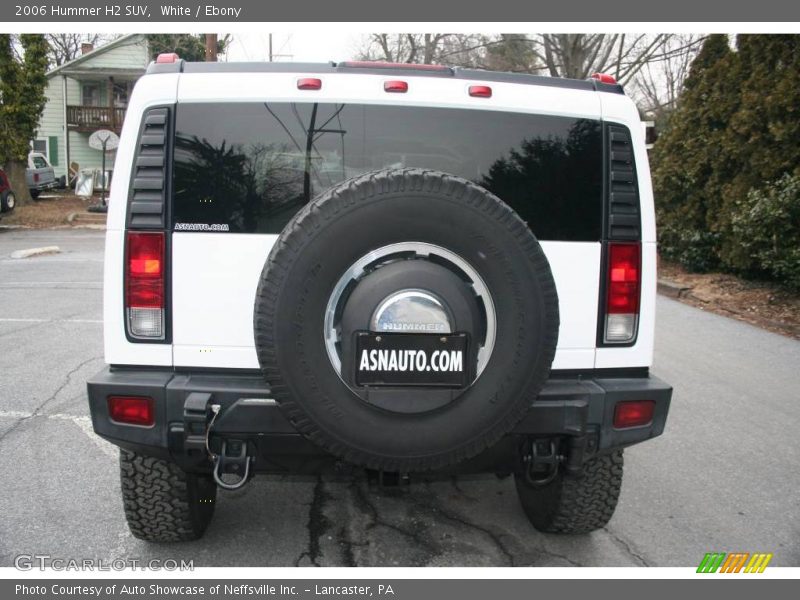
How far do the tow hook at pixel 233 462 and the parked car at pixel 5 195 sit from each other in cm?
2211

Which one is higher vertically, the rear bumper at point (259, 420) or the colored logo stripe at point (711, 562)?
the rear bumper at point (259, 420)

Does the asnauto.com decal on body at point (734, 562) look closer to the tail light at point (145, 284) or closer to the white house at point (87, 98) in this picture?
the tail light at point (145, 284)

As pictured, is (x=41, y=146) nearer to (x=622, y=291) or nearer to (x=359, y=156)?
(x=359, y=156)

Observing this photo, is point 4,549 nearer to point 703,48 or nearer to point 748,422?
point 748,422

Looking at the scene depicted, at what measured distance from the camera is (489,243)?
7.58ft

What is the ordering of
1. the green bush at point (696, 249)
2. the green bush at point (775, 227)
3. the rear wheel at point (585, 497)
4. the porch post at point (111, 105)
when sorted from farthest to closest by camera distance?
the porch post at point (111, 105) < the green bush at point (696, 249) < the green bush at point (775, 227) < the rear wheel at point (585, 497)

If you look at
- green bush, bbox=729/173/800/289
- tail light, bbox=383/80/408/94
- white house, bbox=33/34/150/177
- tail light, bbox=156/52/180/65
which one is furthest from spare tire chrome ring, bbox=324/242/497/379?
white house, bbox=33/34/150/177

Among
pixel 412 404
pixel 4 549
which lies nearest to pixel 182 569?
pixel 4 549

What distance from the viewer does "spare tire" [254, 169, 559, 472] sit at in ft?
7.43

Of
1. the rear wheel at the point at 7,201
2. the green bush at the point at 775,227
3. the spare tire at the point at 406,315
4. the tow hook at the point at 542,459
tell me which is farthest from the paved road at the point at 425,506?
the rear wheel at the point at 7,201

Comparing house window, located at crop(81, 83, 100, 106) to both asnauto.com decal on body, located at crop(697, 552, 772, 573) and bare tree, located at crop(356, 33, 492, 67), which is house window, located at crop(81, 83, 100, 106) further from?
asnauto.com decal on body, located at crop(697, 552, 772, 573)

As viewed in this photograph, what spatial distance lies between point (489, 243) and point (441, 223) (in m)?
0.18

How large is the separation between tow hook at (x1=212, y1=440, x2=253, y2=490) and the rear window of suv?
0.83 m

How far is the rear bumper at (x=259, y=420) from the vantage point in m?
2.50
